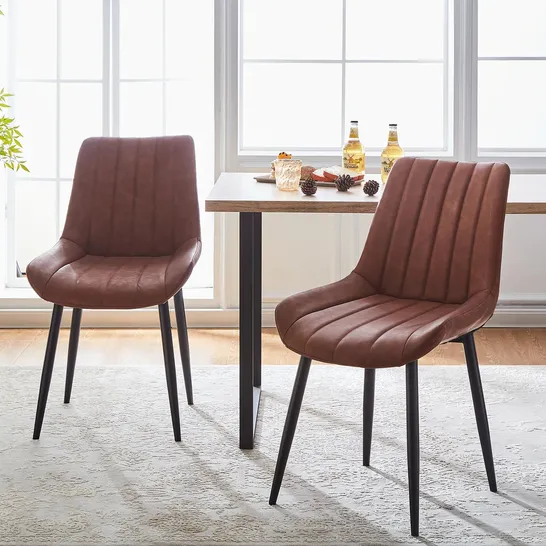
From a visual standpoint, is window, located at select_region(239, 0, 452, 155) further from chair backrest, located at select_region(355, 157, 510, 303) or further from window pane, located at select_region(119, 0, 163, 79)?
chair backrest, located at select_region(355, 157, 510, 303)

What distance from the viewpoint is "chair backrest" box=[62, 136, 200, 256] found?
323 cm

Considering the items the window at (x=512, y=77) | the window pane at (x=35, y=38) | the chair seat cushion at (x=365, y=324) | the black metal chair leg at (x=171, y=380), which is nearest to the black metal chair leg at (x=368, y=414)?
the chair seat cushion at (x=365, y=324)

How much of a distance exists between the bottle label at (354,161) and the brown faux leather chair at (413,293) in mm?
399

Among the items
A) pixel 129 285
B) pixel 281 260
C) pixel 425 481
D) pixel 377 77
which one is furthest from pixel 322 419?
pixel 377 77

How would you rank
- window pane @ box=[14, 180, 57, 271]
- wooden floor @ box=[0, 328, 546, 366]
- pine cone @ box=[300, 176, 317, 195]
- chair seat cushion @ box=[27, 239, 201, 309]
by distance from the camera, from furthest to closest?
window pane @ box=[14, 180, 57, 271] → wooden floor @ box=[0, 328, 546, 366] → chair seat cushion @ box=[27, 239, 201, 309] → pine cone @ box=[300, 176, 317, 195]

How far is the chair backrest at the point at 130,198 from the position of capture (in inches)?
127

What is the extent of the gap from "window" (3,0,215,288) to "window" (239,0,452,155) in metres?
0.24

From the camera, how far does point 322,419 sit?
3029 millimetres

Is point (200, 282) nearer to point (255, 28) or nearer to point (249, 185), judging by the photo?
point (255, 28)

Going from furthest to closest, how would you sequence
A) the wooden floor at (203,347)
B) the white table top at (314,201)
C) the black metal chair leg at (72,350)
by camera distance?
the wooden floor at (203,347), the black metal chair leg at (72,350), the white table top at (314,201)

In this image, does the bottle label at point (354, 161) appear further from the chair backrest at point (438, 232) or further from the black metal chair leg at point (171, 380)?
the black metal chair leg at point (171, 380)

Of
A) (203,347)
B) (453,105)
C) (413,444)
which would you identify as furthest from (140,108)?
(413,444)

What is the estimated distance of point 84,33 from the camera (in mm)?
4324

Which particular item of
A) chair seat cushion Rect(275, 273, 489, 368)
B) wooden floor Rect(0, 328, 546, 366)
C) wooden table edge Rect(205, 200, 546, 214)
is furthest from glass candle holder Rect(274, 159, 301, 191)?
wooden floor Rect(0, 328, 546, 366)
